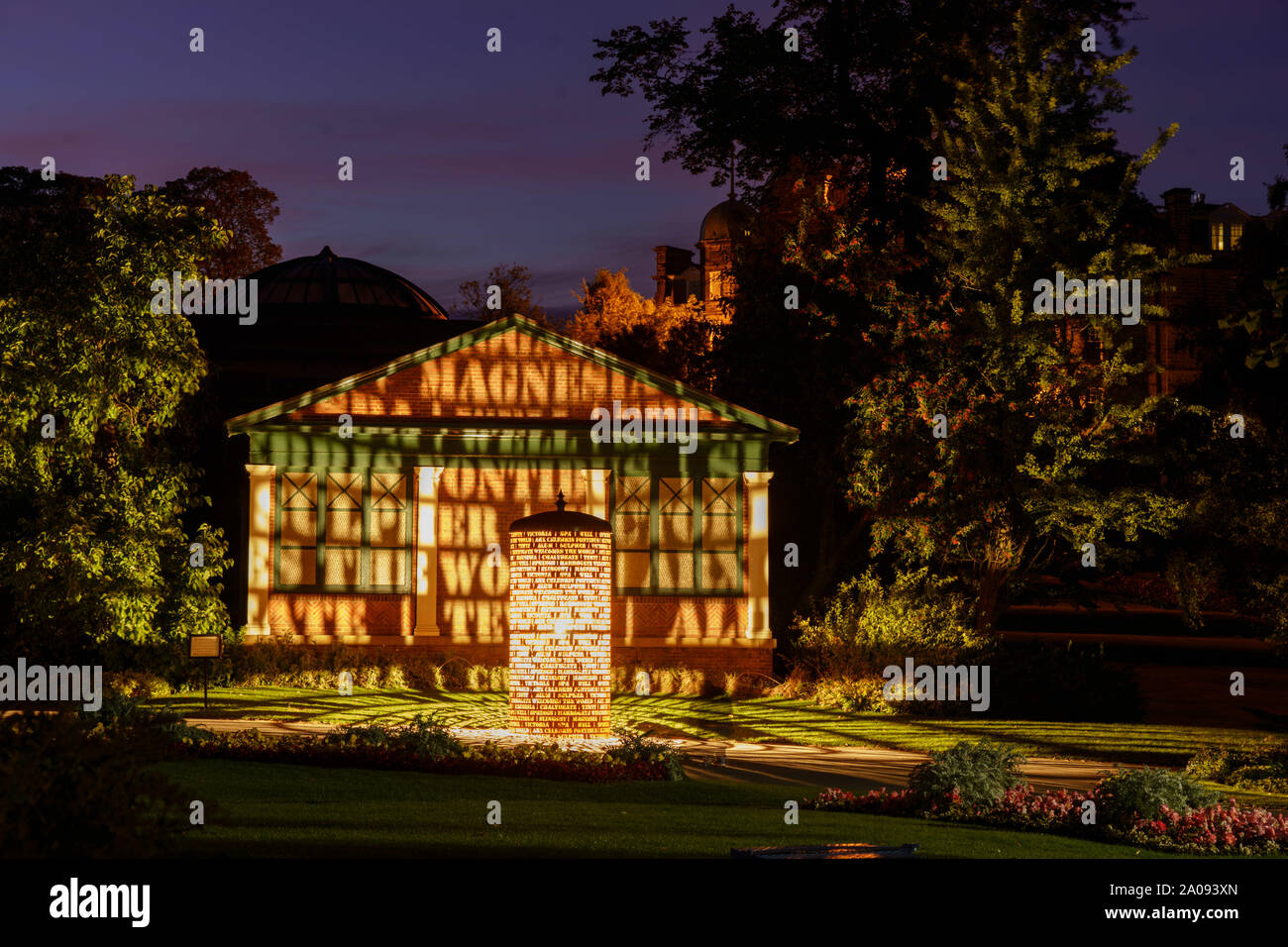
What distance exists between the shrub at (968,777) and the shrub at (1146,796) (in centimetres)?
103

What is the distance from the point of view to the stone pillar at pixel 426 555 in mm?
29172

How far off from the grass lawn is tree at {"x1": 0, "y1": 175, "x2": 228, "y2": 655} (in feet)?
33.1

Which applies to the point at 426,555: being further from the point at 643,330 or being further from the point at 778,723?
the point at 643,330

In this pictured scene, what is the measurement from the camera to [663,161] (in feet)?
122

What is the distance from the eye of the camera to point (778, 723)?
2231 cm

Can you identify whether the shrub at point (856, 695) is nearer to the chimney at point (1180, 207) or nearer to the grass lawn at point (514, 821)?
the grass lawn at point (514, 821)

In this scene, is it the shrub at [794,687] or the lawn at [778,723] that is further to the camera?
the shrub at [794,687]

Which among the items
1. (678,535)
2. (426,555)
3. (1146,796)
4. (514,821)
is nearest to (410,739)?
(514,821)

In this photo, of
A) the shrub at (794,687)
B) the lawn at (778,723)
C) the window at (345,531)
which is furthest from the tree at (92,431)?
the shrub at (794,687)

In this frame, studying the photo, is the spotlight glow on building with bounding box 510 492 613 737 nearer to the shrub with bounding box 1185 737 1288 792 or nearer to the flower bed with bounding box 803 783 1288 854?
the flower bed with bounding box 803 783 1288 854

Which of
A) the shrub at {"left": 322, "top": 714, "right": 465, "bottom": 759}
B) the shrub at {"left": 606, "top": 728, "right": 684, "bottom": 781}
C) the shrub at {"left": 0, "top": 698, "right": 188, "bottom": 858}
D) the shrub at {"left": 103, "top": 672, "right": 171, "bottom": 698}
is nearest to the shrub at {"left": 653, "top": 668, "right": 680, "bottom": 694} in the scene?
the shrub at {"left": 103, "top": 672, "right": 171, "bottom": 698}

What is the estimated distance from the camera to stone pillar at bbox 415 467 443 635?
95.7ft
